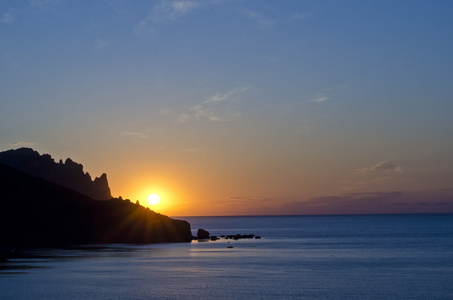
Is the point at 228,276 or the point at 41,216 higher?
the point at 41,216

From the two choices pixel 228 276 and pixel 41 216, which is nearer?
pixel 228 276

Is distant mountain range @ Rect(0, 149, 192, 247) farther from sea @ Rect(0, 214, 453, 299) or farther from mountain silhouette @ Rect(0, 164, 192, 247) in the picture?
sea @ Rect(0, 214, 453, 299)

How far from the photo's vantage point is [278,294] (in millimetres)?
75375

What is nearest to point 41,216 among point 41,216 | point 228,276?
point 41,216

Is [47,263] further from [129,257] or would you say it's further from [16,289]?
[16,289]

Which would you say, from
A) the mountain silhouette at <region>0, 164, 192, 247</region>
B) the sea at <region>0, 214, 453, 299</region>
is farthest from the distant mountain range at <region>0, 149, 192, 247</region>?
the sea at <region>0, 214, 453, 299</region>

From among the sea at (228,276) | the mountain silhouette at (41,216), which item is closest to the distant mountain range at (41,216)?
the mountain silhouette at (41,216)

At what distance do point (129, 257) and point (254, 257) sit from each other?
31.3 m

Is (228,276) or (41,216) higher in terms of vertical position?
(41,216)

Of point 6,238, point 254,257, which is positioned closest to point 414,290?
point 254,257

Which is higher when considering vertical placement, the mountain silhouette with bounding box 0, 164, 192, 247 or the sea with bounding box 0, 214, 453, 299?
the mountain silhouette with bounding box 0, 164, 192, 247

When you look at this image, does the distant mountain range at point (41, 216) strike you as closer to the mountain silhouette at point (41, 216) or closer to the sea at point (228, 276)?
the mountain silhouette at point (41, 216)

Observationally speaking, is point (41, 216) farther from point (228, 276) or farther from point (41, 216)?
point (228, 276)

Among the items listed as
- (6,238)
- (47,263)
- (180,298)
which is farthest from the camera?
(6,238)
